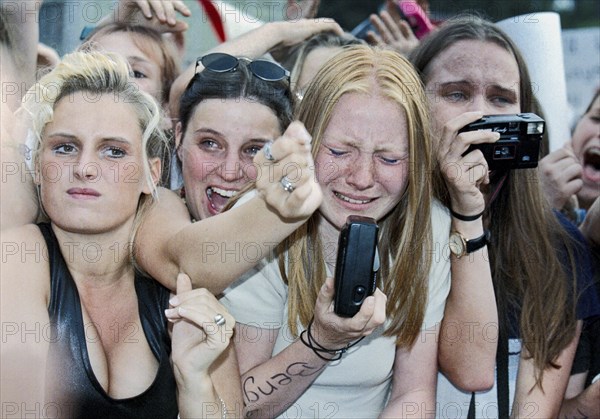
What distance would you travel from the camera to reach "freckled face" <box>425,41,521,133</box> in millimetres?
2154

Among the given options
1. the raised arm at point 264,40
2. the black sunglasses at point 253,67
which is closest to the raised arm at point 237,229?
the black sunglasses at point 253,67

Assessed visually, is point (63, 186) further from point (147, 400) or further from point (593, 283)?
point (593, 283)

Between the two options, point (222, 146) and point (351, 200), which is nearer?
point (351, 200)

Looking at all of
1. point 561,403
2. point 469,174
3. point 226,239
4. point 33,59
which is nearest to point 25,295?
point 226,239

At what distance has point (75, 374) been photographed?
5.57 feet

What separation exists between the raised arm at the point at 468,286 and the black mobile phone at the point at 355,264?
0.37 meters

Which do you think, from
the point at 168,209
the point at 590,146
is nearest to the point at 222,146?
the point at 168,209

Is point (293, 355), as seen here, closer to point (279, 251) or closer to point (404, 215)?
point (279, 251)

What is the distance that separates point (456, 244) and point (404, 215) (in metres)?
0.14

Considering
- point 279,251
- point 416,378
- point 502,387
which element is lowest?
point 502,387

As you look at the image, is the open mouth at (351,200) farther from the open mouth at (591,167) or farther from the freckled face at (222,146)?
the open mouth at (591,167)

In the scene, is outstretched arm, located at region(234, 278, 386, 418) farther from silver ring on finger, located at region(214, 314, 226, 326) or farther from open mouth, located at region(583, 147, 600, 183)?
open mouth, located at region(583, 147, 600, 183)

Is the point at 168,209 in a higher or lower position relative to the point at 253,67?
lower

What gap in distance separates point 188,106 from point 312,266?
0.57m
